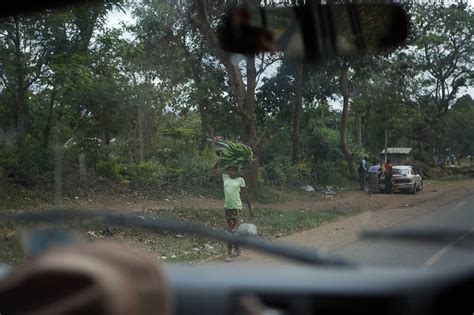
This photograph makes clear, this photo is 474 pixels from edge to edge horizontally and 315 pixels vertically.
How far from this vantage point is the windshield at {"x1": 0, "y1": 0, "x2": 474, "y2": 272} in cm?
1105

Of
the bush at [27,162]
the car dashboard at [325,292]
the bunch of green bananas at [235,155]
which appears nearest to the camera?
the car dashboard at [325,292]

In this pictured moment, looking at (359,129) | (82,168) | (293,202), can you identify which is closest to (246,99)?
(293,202)

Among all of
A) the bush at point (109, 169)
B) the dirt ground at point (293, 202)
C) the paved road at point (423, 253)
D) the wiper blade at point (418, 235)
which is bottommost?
the dirt ground at point (293, 202)

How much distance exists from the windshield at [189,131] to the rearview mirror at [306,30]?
22cm

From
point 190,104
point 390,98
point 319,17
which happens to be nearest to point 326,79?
point 190,104

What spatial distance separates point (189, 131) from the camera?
25.4 m

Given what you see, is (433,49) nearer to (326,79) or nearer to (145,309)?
(326,79)

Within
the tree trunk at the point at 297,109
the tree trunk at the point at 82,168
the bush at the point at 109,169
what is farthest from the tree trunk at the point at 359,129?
the tree trunk at the point at 82,168

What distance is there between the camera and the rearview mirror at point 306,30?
6754 millimetres

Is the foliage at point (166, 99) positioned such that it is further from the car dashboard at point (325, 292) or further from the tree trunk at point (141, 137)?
the car dashboard at point (325, 292)

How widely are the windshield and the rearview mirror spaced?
22cm

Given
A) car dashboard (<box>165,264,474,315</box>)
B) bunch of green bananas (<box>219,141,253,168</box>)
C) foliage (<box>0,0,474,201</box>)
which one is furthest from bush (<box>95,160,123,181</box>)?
car dashboard (<box>165,264,474,315</box>)

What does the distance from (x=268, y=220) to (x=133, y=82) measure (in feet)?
17.1

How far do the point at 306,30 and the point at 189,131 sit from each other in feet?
59.5
